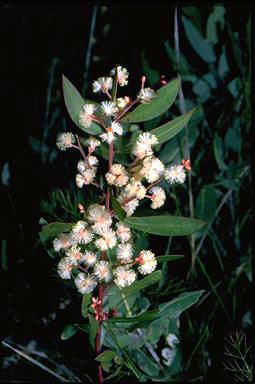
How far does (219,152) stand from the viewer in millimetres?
1499

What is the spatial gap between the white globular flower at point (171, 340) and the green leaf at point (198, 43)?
78 centimetres

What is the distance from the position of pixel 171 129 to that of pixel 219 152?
57 centimetres

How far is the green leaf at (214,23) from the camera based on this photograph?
5.38 ft

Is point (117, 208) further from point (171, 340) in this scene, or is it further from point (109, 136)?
point (171, 340)

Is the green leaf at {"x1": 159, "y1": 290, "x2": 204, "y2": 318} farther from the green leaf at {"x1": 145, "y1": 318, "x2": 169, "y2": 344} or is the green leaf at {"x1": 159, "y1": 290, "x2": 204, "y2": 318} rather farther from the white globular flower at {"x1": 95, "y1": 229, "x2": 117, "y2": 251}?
the white globular flower at {"x1": 95, "y1": 229, "x2": 117, "y2": 251}

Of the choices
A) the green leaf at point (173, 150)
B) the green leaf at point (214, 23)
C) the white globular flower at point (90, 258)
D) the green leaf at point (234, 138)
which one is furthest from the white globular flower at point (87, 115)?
the green leaf at point (214, 23)

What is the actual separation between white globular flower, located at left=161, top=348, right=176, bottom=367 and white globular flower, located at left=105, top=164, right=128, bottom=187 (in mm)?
531

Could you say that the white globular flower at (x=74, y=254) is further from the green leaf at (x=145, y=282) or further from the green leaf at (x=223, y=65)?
the green leaf at (x=223, y=65)

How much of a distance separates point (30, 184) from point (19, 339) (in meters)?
0.40

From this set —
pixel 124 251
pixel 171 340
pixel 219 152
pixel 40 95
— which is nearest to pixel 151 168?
pixel 124 251

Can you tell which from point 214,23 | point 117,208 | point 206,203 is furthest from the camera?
point 214,23

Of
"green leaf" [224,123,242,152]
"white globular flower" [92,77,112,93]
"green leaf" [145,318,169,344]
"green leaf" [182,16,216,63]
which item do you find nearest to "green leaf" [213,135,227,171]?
"green leaf" [224,123,242,152]

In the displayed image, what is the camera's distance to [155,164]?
2.91 ft

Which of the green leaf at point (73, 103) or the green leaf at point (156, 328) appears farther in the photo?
the green leaf at point (156, 328)
